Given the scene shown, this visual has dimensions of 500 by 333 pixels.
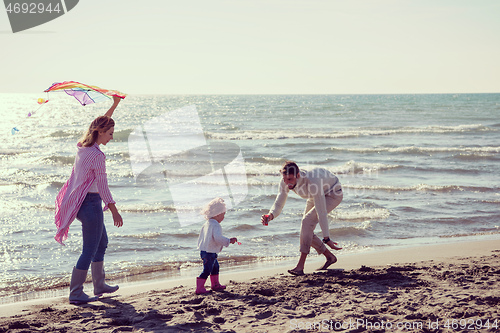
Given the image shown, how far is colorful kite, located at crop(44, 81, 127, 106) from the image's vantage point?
512 cm

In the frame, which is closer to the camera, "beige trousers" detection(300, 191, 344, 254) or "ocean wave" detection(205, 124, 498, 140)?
"beige trousers" detection(300, 191, 344, 254)

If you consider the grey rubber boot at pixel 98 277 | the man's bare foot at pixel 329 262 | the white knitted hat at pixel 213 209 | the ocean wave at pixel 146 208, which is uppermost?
the white knitted hat at pixel 213 209

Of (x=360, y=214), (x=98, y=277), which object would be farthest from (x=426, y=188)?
(x=98, y=277)

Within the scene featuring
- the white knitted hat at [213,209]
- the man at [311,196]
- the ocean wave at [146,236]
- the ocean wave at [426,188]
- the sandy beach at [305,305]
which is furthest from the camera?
the ocean wave at [426,188]

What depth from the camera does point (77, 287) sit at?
4898 millimetres

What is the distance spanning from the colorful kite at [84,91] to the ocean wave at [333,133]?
2294 cm

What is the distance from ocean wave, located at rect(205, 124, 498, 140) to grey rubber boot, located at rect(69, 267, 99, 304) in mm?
23550

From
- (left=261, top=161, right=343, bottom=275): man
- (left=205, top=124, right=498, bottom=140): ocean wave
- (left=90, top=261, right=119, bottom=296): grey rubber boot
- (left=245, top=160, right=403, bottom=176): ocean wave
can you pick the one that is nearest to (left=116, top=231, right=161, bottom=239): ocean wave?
(left=90, top=261, right=119, bottom=296): grey rubber boot

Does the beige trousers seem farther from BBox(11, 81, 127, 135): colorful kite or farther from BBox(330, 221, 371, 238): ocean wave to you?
BBox(330, 221, 371, 238): ocean wave

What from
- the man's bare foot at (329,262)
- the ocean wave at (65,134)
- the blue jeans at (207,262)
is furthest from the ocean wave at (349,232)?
the ocean wave at (65,134)

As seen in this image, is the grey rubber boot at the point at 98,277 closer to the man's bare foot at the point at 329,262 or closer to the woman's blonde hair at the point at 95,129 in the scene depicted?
the woman's blonde hair at the point at 95,129

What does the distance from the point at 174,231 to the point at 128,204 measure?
274 cm

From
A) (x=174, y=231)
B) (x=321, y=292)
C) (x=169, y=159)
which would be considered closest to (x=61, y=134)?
(x=169, y=159)

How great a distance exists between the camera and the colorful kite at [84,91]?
5121 mm
